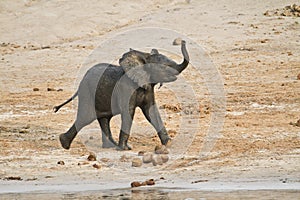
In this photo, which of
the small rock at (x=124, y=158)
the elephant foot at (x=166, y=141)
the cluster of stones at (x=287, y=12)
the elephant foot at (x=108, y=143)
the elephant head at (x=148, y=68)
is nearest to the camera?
the small rock at (x=124, y=158)

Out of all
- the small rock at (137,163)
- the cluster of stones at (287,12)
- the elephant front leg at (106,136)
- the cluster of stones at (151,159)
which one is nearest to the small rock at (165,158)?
the cluster of stones at (151,159)

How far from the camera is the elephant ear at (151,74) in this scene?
10.3 meters

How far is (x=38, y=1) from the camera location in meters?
24.4

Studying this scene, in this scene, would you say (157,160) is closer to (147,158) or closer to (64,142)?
(147,158)

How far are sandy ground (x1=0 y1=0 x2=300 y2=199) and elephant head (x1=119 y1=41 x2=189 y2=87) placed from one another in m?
→ 0.79

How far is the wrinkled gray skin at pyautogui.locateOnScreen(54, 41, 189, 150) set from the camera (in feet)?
33.9

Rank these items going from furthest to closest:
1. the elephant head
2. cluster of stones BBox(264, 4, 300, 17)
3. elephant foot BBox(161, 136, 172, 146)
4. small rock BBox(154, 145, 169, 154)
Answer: cluster of stones BBox(264, 4, 300, 17)
elephant foot BBox(161, 136, 172, 146)
the elephant head
small rock BBox(154, 145, 169, 154)

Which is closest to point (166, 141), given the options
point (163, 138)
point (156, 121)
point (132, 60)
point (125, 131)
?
point (163, 138)

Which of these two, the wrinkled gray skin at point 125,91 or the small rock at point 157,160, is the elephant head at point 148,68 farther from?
the small rock at point 157,160

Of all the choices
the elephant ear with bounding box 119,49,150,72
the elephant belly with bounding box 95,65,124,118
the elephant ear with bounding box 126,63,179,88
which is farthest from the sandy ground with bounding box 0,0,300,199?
the elephant ear with bounding box 119,49,150,72

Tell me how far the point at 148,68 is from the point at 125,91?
1.19ft

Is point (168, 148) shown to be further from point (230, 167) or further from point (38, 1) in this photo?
point (38, 1)

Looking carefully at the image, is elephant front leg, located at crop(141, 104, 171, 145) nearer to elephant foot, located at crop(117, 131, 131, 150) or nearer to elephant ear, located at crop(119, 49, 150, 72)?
elephant foot, located at crop(117, 131, 131, 150)

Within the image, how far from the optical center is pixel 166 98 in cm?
1411
